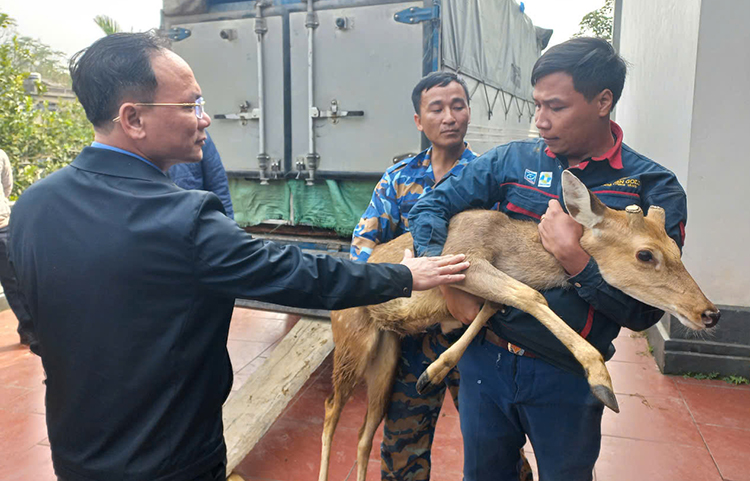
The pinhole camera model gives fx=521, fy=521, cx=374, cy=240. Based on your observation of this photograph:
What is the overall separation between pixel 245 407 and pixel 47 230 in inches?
94.8

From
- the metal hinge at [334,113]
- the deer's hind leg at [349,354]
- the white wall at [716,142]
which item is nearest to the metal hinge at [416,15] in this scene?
the metal hinge at [334,113]

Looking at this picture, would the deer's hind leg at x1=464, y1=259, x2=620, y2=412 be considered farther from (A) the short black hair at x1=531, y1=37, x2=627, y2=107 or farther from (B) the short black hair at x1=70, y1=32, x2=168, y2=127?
(B) the short black hair at x1=70, y1=32, x2=168, y2=127

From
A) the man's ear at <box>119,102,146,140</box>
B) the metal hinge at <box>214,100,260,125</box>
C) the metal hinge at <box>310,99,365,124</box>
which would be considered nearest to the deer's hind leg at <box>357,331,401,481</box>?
the man's ear at <box>119,102,146,140</box>

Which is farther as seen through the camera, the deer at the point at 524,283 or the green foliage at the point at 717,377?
the green foliage at the point at 717,377

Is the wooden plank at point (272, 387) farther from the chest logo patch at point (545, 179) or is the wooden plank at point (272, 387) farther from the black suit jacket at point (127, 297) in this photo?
the chest logo patch at point (545, 179)

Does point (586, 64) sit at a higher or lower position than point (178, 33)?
lower

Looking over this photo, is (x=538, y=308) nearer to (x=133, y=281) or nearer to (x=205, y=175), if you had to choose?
(x=133, y=281)

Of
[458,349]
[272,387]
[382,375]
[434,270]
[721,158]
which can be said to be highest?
[721,158]

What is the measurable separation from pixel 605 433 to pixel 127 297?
3.60 meters

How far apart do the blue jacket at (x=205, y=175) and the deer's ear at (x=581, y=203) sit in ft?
7.79

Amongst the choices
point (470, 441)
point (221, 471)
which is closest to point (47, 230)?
point (221, 471)

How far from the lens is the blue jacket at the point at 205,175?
11.4 ft

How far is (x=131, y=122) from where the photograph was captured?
1.55m

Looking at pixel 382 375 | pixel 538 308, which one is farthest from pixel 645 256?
pixel 382 375
